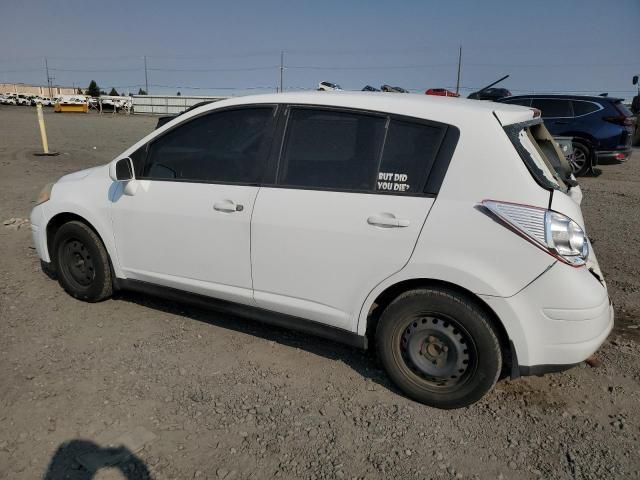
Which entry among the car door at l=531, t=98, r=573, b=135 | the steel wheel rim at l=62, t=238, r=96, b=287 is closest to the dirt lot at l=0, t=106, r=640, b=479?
the steel wheel rim at l=62, t=238, r=96, b=287

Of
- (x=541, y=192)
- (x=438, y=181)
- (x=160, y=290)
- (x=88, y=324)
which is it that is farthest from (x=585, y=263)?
(x=88, y=324)

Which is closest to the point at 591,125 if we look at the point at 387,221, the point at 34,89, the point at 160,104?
the point at 387,221

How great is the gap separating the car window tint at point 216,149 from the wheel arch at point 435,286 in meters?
1.11

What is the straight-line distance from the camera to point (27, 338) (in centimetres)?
364

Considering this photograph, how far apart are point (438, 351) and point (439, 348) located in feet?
0.07

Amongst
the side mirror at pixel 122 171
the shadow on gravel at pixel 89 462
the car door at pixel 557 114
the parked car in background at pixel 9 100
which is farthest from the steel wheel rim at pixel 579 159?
the parked car in background at pixel 9 100

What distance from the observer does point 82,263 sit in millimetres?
4188

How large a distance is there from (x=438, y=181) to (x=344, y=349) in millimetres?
1521

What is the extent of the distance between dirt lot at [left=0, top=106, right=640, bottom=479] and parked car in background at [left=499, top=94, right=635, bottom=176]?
27.7ft

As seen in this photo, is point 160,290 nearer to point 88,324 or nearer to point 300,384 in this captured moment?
point 88,324

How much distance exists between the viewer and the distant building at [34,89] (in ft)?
319

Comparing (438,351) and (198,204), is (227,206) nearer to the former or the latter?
(198,204)

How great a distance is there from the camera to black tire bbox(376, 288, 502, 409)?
2.74 metres

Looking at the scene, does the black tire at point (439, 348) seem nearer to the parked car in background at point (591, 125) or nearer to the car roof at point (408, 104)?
the car roof at point (408, 104)
